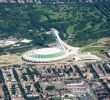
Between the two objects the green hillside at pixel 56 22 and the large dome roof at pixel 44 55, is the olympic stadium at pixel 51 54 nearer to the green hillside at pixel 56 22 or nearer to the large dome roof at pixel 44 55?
the large dome roof at pixel 44 55

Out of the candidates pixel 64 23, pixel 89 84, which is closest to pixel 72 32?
pixel 64 23

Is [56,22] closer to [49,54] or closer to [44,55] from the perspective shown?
[49,54]

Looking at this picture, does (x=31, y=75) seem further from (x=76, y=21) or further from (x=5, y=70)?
(x=76, y=21)

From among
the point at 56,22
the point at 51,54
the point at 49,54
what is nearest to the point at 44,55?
the point at 49,54

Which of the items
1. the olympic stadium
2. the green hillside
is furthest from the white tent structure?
the green hillside

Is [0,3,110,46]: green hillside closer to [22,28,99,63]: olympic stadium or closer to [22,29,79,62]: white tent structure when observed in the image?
[22,28,99,63]: olympic stadium

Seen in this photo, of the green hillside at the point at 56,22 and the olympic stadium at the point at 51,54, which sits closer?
the olympic stadium at the point at 51,54

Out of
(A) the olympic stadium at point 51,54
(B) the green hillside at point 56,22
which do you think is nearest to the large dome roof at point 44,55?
(A) the olympic stadium at point 51,54
